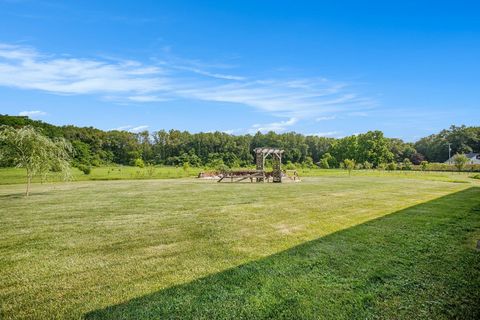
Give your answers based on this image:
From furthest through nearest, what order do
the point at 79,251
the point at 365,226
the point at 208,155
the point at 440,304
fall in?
1. the point at 208,155
2. the point at 365,226
3. the point at 79,251
4. the point at 440,304

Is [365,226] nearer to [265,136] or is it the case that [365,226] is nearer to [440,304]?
[440,304]

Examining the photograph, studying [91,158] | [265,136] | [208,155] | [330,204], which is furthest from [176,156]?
[330,204]

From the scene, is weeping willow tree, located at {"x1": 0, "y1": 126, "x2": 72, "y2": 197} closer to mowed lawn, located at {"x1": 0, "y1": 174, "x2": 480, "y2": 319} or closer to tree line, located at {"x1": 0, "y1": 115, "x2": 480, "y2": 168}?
mowed lawn, located at {"x1": 0, "y1": 174, "x2": 480, "y2": 319}

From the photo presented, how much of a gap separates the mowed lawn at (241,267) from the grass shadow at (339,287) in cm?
1

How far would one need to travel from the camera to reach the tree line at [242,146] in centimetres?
6719

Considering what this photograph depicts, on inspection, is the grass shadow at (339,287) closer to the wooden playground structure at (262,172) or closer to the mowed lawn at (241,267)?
the mowed lawn at (241,267)

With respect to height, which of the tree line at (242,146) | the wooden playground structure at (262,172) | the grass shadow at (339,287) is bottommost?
the grass shadow at (339,287)

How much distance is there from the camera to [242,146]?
7488 centimetres

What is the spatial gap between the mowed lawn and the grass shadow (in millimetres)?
15

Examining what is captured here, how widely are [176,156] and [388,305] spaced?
71435mm

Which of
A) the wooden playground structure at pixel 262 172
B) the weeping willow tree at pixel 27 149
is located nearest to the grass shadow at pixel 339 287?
the weeping willow tree at pixel 27 149

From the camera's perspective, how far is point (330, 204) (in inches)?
432

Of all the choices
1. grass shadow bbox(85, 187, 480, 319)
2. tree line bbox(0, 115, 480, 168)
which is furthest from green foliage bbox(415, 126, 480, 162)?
grass shadow bbox(85, 187, 480, 319)

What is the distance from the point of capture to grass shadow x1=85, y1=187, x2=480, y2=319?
3.35 meters
